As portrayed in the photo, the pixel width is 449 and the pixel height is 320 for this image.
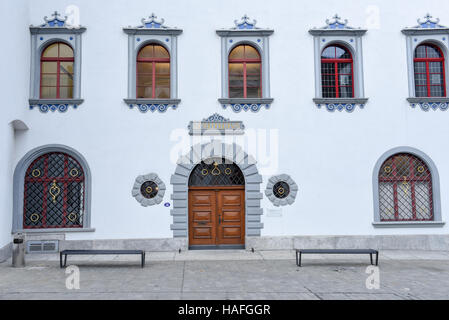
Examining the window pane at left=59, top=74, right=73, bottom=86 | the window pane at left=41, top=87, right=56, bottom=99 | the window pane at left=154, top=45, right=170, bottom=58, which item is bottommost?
the window pane at left=41, top=87, right=56, bottom=99

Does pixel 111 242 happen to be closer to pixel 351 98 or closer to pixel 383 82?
pixel 351 98

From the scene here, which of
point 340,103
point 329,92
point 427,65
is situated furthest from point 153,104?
point 427,65

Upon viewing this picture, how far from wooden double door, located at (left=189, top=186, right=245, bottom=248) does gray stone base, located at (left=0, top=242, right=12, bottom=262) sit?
531 cm

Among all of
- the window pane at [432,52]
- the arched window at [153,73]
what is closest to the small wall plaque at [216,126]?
the arched window at [153,73]

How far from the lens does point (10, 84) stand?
10.8m

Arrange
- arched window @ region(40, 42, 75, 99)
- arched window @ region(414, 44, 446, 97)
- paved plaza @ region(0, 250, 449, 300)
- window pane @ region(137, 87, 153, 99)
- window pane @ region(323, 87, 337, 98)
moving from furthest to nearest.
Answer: arched window @ region(414, 44, 446, 97) → window pane @ region(323, 87, 337, 98) → window pane @ region(137, 87, 153, 99) → arched window @ region(40, 42, 75, 99) → paved plaza @ region(0, 250, 449, 300)

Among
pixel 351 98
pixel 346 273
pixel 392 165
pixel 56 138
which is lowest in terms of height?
pixel 346 273

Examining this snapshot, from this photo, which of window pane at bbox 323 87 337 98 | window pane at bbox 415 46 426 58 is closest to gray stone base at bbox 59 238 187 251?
window pane at bbox 323 87 337 98

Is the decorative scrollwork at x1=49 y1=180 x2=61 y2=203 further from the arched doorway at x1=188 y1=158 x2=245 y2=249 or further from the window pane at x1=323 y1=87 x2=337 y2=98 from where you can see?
→ the window pane at x1=323 y1=87 x2=337 y2=98

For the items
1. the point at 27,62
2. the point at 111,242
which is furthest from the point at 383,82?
the point at 27,62

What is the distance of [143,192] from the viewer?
11.9 metres

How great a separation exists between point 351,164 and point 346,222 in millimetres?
1865

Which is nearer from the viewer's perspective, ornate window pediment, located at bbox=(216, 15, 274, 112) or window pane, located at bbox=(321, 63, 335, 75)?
ornate window pediment, located at bbox=(216, 15, 274, 112)

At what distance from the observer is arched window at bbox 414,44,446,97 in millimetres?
12609
